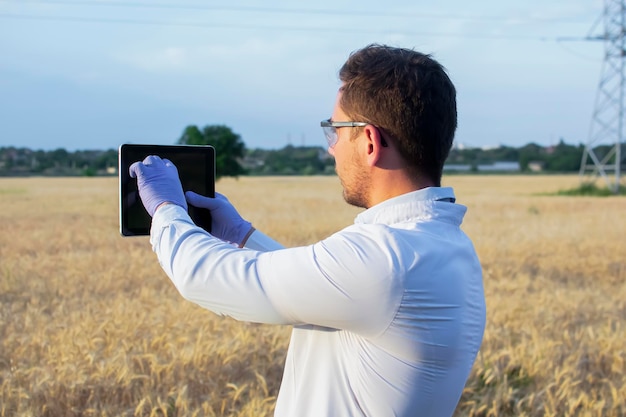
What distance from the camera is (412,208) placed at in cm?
168

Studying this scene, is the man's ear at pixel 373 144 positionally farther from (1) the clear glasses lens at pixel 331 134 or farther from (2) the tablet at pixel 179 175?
(2) the tablet at pixel 179 175

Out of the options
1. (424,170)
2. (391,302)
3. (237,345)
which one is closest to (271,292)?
(391,302)

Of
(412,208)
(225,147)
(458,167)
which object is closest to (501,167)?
(458,167)

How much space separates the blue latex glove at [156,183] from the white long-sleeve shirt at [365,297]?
0.06 m

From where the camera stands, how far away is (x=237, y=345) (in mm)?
4652

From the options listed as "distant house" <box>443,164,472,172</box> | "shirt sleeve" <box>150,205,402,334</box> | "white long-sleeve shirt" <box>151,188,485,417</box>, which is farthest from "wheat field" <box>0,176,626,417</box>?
"distant house" <box>443,164,472,172</box>

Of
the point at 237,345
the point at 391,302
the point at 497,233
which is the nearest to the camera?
the point at 391,302

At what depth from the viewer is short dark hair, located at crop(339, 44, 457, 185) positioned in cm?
162

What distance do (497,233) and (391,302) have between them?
13.9 m

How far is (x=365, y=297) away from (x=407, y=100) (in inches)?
18.0

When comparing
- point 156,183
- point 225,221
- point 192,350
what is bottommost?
point 192,350

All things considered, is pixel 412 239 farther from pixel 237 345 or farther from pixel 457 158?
pixel 457 158

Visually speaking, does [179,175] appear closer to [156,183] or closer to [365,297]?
[156,183]

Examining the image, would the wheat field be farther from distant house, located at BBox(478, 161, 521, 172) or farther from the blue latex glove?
distant house, located at BBox(478, 161, 521, 172)
